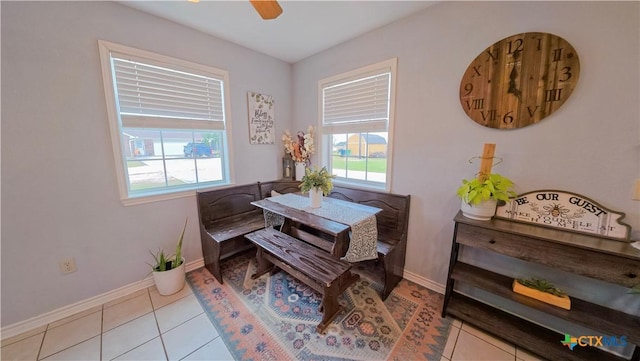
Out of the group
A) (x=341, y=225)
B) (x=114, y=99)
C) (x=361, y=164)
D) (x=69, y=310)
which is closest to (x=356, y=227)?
(x=341, y=225)

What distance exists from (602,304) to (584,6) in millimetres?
1823

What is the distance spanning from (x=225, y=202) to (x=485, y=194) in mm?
2444

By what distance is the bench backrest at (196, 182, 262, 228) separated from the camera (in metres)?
2.32

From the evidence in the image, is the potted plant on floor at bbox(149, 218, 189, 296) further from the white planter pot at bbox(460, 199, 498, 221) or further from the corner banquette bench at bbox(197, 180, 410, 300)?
the white planter pot at bbox(460, 199, 498, 221)

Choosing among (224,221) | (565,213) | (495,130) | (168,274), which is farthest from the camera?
(224,221)

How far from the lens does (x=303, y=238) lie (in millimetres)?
2094

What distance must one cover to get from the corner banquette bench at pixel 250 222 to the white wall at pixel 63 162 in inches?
18.5

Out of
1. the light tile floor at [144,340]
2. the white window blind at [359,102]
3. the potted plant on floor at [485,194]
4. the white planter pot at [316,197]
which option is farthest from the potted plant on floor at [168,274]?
the potted plant on floor at [485,194]

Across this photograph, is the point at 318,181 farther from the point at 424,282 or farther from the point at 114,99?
the point at 114,99

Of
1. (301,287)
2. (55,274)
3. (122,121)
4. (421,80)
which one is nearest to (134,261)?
(55,274)

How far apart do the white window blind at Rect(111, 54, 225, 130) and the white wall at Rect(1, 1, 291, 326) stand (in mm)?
151

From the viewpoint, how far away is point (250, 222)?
2504 millimetres

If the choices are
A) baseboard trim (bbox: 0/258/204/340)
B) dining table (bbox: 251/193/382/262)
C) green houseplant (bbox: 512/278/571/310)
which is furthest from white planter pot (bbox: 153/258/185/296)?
green houseplant (bbox: 512/278/571/310)

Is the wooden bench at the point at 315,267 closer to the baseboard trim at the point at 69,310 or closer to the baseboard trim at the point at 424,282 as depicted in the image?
the baseboard trim at the point at 424,282
